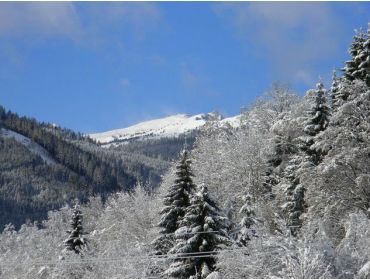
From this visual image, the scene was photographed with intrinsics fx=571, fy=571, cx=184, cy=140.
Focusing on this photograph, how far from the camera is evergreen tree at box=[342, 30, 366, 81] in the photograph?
99.0 ft

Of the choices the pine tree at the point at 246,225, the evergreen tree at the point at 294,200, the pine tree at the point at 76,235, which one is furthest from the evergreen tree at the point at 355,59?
the pine tree at the point at 76,235

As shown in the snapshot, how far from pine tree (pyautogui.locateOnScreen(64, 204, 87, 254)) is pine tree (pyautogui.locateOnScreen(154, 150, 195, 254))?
9544mm

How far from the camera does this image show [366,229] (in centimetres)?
1862

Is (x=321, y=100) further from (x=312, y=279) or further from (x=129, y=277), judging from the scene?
(x=312, y=279)

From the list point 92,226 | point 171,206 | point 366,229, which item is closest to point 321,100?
point 171,206

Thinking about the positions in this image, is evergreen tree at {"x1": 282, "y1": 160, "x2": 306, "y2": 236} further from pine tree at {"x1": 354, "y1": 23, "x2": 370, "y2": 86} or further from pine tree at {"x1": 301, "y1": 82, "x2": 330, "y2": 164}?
pine tree at {"x1": 354, "y1": 23, "x2": 370, "y2": 86}

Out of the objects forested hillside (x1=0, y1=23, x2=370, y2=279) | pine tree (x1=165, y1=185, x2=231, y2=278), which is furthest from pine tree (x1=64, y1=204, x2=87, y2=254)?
pine tree (x1=165, y1=185, x2=231, y2=278)

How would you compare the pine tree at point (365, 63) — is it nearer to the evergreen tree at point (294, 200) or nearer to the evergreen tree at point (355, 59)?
the evergreen tree at point (355, 59)

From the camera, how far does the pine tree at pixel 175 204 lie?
94.1 feet

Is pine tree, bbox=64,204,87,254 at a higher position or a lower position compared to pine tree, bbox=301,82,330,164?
lower

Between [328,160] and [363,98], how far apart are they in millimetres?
3324

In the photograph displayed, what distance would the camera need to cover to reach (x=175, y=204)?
29.4 m

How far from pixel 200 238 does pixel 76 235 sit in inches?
624

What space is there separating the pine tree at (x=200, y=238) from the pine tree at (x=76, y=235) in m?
13.6
